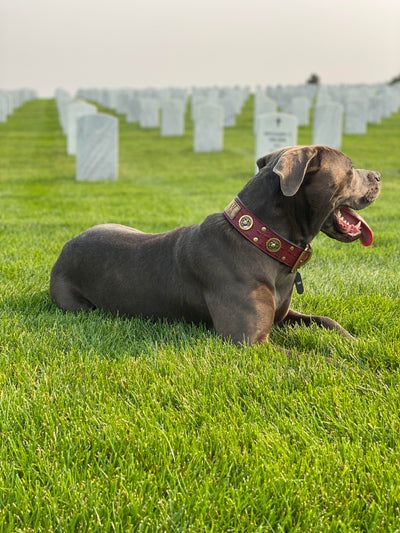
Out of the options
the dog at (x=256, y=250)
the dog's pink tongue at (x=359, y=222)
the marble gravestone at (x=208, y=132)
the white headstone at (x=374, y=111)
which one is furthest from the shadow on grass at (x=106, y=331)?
the white headstone at (x=374, y=111)

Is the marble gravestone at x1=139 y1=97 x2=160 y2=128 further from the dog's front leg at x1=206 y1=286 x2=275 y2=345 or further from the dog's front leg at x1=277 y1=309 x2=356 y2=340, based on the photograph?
the dog's front leg at x1=206 y1=286 x2=275 y2=345

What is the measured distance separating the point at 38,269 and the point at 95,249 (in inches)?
54.9

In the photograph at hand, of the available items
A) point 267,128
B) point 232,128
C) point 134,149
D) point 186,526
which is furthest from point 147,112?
point 186,526

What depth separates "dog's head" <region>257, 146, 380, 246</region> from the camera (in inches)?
130

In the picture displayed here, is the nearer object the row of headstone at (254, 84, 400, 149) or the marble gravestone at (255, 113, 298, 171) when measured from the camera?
the marble gravestone at (255, 113, 298, 171)

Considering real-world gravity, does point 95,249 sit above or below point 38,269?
above

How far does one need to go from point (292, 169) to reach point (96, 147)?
9.88 m

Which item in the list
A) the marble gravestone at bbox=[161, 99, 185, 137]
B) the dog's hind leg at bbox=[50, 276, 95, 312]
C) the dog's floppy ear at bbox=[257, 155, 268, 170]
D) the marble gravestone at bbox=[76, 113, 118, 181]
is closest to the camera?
the dog's floppy ear at bbox=[257, 155, 268, 170]

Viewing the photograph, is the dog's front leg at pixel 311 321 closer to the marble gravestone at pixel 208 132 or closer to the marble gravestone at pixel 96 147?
the marble gravestone at pixel 96 147

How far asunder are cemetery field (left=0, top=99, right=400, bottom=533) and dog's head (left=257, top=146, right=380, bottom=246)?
66cm

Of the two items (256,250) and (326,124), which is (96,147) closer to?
(326,124)

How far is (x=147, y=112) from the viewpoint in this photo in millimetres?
27734

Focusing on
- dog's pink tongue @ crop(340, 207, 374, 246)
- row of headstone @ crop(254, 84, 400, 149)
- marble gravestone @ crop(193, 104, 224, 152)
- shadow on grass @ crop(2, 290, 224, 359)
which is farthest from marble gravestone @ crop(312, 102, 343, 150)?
shadow on grass @ crop(2, 290, 224, 359)

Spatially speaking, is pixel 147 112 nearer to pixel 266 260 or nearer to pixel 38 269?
pixel 38 269
